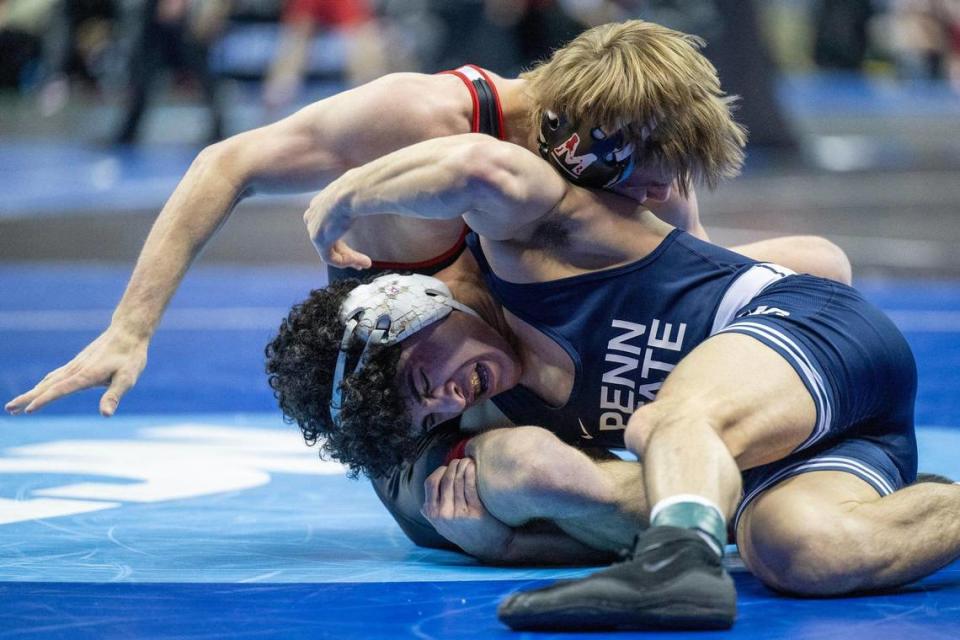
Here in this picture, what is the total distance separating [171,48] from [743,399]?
12.3 metres

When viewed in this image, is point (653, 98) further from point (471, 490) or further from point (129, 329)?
point (129, 329)

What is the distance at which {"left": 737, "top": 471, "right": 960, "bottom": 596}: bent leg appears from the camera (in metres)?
3.12

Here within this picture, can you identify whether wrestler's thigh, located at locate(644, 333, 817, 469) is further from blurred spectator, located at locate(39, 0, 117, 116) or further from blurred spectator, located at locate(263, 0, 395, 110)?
blurred spectator, located at locate(39, 0, 117, 116)

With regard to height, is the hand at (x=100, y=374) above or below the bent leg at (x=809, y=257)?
below

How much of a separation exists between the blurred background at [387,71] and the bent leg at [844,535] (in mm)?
5644

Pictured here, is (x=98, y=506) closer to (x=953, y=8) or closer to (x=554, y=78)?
(x=554, y=78)

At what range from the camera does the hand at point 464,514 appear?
3.54 metres

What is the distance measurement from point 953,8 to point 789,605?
1940cm

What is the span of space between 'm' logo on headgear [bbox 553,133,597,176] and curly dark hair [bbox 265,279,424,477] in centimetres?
59

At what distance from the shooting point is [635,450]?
3.09 meters

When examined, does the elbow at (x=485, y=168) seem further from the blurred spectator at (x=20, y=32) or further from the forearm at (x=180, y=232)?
the blurred spectator at (x=20, y=32)

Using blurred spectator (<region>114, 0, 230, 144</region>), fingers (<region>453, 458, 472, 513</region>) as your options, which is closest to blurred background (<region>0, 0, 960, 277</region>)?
blurred spectator (<region>114, 0, 230, 144</region>)

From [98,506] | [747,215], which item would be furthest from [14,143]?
[98,506]

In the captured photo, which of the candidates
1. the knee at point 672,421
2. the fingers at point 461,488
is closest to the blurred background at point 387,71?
the fingers at point 461,488
